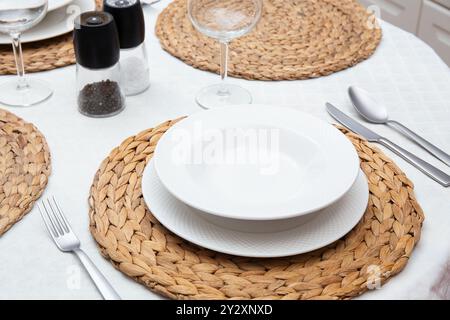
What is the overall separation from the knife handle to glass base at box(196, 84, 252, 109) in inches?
9.6

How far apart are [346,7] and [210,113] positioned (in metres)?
0.55

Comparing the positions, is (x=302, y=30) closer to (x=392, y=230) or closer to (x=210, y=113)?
(x=210, y=113)

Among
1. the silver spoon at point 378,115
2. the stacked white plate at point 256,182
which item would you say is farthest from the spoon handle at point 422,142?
the stacked white plate at point 256,182

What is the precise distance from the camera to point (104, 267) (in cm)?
76

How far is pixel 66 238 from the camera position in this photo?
0.79 metres

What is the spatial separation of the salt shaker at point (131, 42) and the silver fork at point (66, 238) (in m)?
0.31

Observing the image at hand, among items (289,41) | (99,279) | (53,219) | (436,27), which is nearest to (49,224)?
(53,219)

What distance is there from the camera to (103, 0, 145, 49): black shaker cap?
3.42ft

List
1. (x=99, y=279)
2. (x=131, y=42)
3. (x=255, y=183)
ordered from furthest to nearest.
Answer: (x=131, y=42)
(x=255, y=183)
(x=99, y=279)

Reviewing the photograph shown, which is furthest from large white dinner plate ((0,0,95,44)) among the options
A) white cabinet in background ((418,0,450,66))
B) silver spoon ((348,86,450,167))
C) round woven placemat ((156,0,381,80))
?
white cabinet in background ((418,0,450,66))

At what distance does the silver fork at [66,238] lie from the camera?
712 millimetres

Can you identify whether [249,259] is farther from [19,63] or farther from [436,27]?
[436,27]

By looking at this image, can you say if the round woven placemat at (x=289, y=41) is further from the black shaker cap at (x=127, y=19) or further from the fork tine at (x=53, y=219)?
the fork tine at (x=53, y=219)

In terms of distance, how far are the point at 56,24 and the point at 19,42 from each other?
21 centimetres
